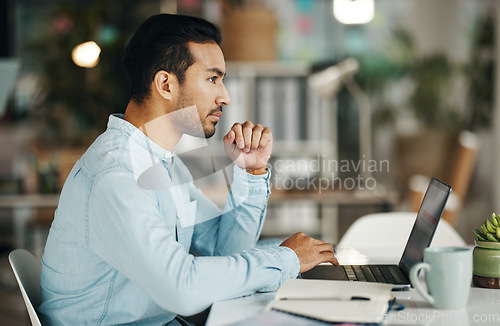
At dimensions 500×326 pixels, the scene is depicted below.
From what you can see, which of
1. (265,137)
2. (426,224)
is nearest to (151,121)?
(265,137)

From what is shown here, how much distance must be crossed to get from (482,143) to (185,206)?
457 cm

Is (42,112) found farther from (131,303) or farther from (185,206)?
(131,303)

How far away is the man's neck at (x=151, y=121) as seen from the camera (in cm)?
123

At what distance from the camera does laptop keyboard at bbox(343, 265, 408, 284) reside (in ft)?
3.67

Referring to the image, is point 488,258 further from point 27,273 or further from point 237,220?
point 27,273

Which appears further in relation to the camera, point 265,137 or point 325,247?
point 265,137

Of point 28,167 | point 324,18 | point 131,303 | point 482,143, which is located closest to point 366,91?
point 324,18

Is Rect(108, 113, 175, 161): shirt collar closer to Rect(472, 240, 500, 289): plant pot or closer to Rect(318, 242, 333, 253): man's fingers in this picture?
Rect(318, 242, 333, 253): man's fingers

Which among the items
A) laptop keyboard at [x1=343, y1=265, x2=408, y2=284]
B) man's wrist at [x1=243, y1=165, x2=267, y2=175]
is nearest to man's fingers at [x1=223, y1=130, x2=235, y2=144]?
man's wrist at [x1=243, y1=165, x2=267, y2=175]

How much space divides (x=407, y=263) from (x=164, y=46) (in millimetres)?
701

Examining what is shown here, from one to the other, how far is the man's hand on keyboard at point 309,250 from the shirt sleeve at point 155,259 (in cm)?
8

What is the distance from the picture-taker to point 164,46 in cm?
124

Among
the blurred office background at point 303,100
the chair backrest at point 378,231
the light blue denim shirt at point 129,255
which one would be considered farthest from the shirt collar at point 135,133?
the chair backrest at point 378,231

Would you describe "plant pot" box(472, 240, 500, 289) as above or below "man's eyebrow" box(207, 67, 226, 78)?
below
